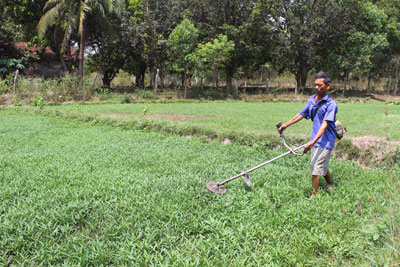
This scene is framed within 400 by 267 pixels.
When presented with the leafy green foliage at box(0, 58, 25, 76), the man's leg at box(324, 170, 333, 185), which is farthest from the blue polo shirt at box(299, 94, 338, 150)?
the leafy green foliage at box(0, 58, 25, 76)

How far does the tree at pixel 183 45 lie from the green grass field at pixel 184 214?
15.1 meters

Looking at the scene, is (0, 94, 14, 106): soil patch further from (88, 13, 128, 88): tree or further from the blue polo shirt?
the blue polo shirt

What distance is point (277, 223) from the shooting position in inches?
118

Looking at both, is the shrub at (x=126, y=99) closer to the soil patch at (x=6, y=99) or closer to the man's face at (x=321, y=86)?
the soil patch at (x=6, y=99)

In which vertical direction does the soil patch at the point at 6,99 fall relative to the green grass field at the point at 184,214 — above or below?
above

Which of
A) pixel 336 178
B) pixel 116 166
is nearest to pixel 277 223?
pixel 336 178

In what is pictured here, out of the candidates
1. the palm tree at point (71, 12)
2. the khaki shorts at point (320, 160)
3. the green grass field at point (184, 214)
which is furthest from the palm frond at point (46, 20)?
the khaki shorts at point (320, 160)

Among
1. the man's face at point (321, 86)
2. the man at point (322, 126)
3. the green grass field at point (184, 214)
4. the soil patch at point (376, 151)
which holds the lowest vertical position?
the green grass field at point (184, 214)

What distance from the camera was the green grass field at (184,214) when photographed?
8.04 ft

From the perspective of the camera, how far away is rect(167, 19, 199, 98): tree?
1872 cm

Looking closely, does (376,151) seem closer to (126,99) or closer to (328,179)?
(328,179)

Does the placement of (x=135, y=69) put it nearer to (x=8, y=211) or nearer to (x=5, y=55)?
(x=5, y=55)

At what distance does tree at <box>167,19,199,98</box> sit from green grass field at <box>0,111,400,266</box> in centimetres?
1506

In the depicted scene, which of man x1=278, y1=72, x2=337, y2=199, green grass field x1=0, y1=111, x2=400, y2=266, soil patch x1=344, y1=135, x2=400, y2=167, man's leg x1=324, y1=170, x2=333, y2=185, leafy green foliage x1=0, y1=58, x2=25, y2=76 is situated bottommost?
green grass field x1=0, y1=111, x2=400, y2=266
